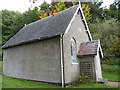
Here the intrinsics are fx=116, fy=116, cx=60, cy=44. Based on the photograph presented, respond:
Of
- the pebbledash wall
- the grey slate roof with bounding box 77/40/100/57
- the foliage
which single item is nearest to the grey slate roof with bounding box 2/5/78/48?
the pebbledash wall

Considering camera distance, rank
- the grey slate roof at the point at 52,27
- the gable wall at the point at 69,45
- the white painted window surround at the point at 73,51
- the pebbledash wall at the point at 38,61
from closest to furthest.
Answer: the gable wall at the point at 69,45, the pebbledash wall at the point at 38,61, the grey slate roof at the point at 52,27, the white painted window surround at the point at 73,51

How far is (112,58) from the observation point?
19.4m

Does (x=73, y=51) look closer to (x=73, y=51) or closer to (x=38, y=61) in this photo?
(x=73, y=51)

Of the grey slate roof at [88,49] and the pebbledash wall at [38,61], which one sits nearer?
the pebbledash wall at [38,61]

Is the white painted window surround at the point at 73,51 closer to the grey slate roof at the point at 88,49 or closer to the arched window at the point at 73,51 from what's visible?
the arched window at the point at 73,51

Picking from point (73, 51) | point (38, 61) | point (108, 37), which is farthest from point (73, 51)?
point (108, 37)

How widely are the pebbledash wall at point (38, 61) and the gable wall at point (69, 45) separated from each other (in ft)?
2.02

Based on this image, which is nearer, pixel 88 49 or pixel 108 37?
pixel 88 49

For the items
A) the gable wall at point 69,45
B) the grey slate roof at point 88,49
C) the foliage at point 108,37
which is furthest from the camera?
the foliage at point 108,37

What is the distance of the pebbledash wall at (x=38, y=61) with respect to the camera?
970 cm

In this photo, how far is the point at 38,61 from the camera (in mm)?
10945

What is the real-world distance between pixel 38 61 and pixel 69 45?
3315 mm

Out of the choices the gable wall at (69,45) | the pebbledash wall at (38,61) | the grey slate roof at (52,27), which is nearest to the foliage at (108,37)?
the gable wall at (69,45)

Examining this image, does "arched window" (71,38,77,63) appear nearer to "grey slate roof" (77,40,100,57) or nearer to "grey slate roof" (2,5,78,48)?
"grey slate roof" (77,40,100,57)
